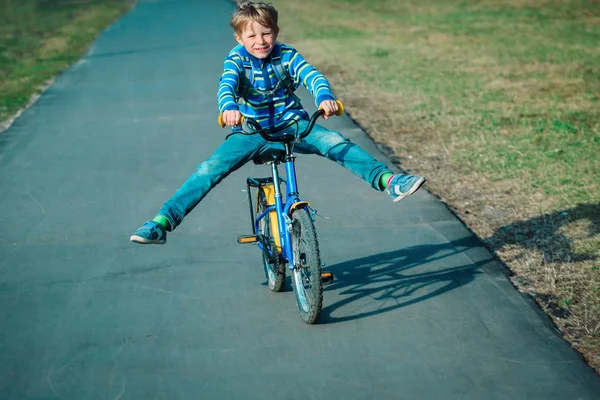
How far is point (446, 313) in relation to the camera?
516 centimetres

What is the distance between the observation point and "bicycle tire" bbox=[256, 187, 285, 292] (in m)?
5.35

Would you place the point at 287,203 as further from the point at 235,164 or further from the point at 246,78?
the point at 246,78

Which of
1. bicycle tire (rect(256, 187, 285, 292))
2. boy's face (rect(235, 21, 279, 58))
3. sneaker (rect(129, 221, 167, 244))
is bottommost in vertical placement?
bicycle tire (rect(256, 187, 285, 292))

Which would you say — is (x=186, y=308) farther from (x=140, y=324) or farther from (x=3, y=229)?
(x=3, y=229)

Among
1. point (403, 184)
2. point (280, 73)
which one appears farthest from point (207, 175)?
point (403, 184)

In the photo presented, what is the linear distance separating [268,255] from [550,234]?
7.87 feet

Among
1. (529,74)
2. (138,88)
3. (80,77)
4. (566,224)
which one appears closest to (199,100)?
(138,88)

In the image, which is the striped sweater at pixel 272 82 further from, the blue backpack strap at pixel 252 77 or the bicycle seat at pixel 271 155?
the bicycle seat at pixel 271 155

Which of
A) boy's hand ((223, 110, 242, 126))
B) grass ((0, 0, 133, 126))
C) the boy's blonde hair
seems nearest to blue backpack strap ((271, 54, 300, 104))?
the boy's blonde hair

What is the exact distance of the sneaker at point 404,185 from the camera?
480cm

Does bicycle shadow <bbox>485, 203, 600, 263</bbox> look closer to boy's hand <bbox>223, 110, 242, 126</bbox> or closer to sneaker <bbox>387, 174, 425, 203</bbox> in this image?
sneaker <bbox>387, 174, 425, 203</bbox>

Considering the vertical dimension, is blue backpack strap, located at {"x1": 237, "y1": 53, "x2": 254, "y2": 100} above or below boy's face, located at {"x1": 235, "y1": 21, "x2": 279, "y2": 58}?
below

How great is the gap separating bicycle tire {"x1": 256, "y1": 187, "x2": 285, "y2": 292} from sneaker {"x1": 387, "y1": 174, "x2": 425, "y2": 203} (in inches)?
34.0

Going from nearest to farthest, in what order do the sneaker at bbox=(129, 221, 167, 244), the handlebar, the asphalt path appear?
the asphalt path → the handlebar → the sneaker at bbox=(129, 221, 167, 244)
